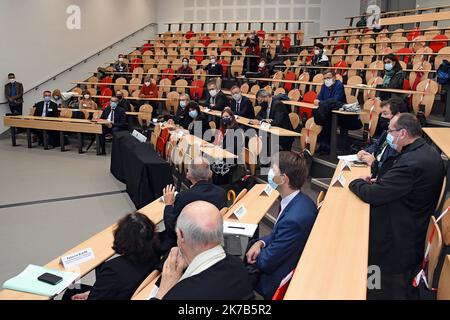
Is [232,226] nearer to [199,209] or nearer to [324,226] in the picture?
[324,226]

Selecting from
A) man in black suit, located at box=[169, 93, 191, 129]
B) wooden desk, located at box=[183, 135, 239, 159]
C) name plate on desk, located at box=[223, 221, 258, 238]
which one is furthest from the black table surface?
name plate on desk, located at box=[223, 221, 258, 238]

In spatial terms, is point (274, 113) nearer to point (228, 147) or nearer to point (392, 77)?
point (228, 147)

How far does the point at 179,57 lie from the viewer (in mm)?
14836

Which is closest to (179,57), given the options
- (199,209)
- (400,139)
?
(400,139)

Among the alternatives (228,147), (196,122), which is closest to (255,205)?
(228,147)

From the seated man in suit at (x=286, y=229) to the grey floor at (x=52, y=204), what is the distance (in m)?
1.98

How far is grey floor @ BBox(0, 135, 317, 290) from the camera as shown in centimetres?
461

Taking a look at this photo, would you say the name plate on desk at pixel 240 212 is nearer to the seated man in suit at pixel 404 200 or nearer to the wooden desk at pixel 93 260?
the wooden desk at pixel 93 260

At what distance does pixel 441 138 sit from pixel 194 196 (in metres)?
2.37

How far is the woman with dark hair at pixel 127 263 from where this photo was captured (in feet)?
7.90

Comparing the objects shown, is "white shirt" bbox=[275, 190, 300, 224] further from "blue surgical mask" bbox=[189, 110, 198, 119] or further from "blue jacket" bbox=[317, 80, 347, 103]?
"blue surgical mask" bbox=[189, 110, 198, 119]

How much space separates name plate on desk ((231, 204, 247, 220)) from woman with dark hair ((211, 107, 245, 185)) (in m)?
1.95

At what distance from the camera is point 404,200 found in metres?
3.05

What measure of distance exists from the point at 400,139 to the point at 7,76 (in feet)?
37.6
